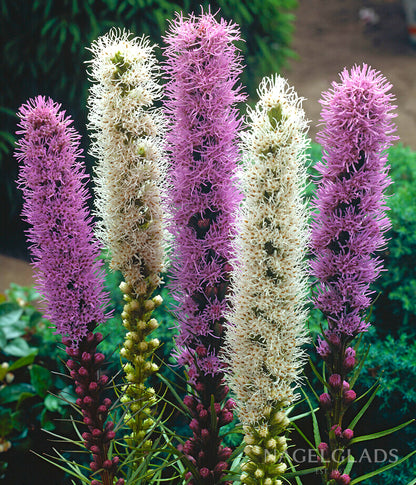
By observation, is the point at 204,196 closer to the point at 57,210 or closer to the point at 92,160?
the point at 57,210

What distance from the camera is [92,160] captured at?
21.2ft

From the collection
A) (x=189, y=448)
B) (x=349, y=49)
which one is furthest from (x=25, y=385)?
(x=349, y=49)

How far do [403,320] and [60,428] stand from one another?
6.95ft

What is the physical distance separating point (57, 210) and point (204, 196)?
47 centimetres

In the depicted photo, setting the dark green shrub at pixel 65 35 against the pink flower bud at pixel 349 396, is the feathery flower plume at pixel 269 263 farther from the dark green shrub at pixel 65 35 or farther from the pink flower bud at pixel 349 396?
the dark green shrub at pixel 65 35

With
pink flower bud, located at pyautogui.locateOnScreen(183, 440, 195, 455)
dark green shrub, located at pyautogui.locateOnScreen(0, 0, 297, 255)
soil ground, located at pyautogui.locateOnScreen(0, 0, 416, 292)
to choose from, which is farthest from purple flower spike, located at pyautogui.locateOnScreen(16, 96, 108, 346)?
soil ground, located at pyautogui.locateOnScreen(0, 0, 416, 292)

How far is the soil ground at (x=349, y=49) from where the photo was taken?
10.4 m

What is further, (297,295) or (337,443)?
(337,443)

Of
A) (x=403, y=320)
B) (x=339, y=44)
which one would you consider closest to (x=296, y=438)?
(x=403, y=320)

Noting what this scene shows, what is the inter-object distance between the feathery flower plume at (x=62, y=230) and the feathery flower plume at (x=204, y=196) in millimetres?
302

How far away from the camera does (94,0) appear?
563 centimetres

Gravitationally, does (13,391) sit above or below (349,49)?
below

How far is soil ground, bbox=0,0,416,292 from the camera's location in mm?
10391

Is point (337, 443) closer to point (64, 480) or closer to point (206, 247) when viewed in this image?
point (206, 247)
